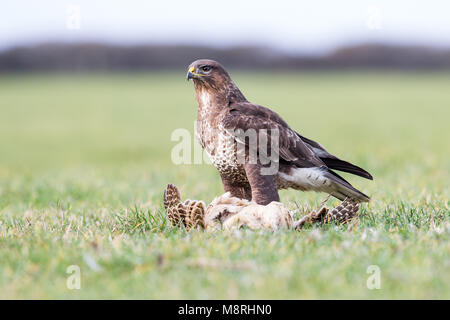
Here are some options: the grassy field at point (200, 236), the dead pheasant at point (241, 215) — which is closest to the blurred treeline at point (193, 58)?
the grassy field at point (200, 236)

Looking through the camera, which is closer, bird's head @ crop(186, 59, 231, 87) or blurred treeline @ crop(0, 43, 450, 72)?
bird's head @ crop(186, 59, 231, 87)

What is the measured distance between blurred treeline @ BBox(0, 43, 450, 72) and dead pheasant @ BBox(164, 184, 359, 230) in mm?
48010

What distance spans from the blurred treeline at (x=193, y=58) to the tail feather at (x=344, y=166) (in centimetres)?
4716

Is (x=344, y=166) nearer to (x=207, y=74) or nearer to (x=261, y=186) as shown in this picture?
(x=261, y=186)

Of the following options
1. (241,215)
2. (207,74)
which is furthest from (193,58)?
(241,215)

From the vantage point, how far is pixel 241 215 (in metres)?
4.62

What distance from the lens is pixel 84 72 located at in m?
52.7

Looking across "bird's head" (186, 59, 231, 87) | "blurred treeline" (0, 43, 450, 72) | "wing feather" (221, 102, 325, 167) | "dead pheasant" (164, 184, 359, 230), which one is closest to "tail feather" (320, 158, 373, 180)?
"wing feather" (221, 102, 325, 167)

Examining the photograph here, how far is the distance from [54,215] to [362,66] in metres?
56.1

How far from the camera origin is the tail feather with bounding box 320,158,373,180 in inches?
217

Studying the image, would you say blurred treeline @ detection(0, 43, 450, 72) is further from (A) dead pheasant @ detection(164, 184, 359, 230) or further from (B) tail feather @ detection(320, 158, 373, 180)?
(A) dead pheasant @ detection(164, 184, 359, 230)

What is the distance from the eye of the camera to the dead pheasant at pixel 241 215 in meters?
4.52

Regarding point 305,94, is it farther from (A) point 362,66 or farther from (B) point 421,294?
(B) point 421,294
